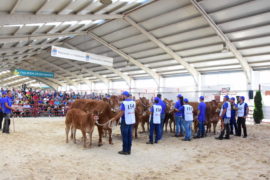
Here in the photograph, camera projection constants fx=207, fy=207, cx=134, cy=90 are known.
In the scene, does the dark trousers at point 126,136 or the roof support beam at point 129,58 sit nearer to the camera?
the dark trousers at point 126,136

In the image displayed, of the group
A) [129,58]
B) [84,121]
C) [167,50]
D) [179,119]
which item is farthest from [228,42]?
[84,121]

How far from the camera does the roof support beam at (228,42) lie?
13423mm

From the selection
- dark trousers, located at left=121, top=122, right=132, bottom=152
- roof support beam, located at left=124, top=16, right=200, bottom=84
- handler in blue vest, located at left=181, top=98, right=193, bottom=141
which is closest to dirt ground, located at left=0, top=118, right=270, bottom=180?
dark trousers, located at left=121, top=122, right=132, bottom=152

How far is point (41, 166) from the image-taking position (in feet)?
14.0

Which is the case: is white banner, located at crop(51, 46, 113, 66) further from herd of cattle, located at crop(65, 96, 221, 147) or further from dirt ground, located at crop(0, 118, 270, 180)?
dirt ground, located at crop(0, 118, 270, 180)

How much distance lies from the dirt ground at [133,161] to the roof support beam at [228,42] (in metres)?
9.60

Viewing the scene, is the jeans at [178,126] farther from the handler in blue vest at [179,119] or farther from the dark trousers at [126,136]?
the dark trousers at [126,136]

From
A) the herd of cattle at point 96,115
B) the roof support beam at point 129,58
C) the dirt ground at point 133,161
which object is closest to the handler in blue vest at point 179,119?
the herd of cattle at point 96,115

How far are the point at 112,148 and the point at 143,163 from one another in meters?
1.59

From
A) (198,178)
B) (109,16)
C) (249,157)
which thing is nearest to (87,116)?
(198,178)

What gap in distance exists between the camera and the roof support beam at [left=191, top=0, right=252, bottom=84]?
13.4m

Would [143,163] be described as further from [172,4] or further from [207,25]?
[207,25]

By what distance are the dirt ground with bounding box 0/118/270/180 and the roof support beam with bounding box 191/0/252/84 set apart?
9596mm

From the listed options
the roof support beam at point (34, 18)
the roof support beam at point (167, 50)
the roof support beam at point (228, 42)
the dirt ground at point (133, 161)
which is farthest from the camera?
the roof support beam at point (167, 50)
